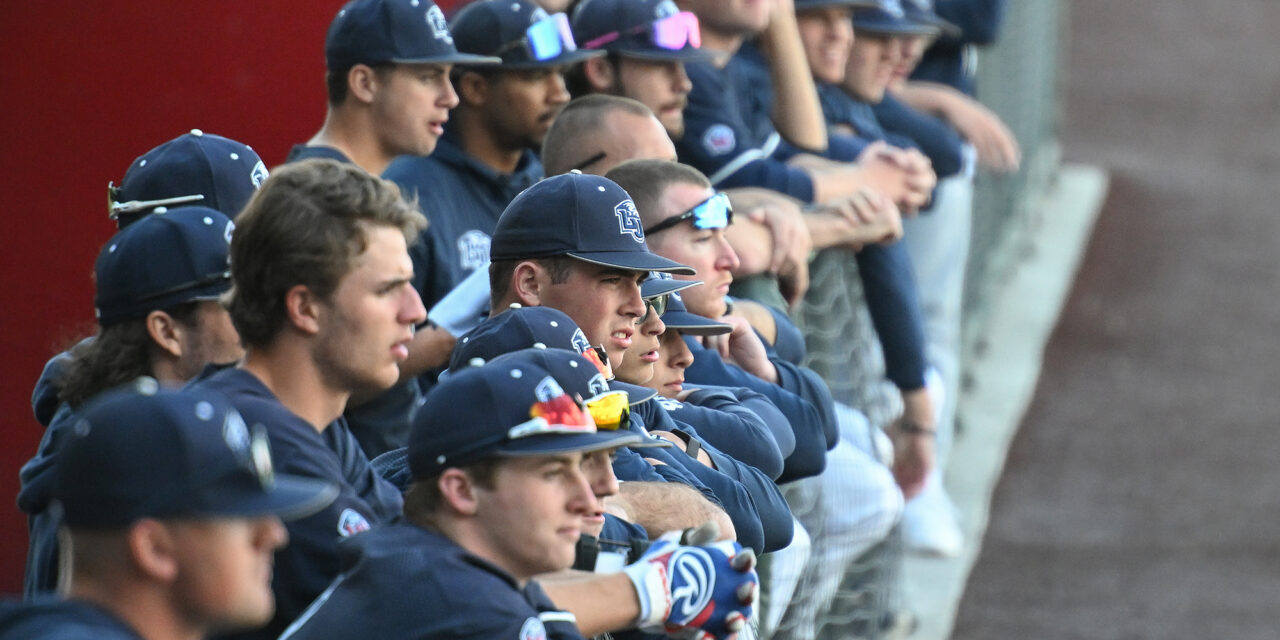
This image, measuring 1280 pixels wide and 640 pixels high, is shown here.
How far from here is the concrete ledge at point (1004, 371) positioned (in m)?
6.39

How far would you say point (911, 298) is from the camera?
17.0 feet

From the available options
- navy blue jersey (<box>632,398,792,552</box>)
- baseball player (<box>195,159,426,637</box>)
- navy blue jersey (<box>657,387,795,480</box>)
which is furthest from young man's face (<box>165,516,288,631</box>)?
navy blue jersey (<box>657,387,795,480</box>)

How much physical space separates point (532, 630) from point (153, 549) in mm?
550

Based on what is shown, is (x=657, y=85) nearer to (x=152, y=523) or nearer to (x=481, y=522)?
(x=481, y=522)

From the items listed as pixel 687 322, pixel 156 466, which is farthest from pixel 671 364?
pixel 156 466

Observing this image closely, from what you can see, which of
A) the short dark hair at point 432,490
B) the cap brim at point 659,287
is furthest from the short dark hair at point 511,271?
the short dark hair at point 432,490

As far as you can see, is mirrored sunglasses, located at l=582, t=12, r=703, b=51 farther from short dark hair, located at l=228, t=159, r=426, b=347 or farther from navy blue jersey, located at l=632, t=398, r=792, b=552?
short dark hair, located at l=228, t=159, r=426, b=347

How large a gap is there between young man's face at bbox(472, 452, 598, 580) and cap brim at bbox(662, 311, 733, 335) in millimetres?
1073

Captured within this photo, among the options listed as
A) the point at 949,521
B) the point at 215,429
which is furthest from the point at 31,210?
the point at 949,521

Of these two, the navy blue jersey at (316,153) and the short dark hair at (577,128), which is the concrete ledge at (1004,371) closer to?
the short dark hair at (577,128)

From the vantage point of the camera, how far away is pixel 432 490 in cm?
219

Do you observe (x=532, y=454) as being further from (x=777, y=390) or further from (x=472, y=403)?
(x=777, y=390)

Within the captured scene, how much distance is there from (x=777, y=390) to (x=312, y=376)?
146 cm

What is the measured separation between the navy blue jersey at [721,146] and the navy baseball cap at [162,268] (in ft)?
6.82
